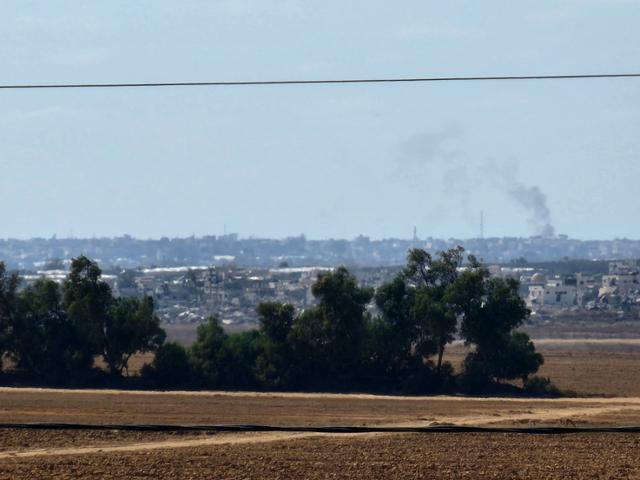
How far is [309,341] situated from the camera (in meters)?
42.0

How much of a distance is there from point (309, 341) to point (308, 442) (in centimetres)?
1835

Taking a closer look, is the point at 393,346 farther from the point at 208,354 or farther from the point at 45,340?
the point at 45,340

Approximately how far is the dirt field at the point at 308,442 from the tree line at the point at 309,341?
385 centimetres

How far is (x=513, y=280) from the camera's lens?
142ft

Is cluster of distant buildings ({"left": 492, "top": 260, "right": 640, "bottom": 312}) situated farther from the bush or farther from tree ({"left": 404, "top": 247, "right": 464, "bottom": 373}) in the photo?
the bush

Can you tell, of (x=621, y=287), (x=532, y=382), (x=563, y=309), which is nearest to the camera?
(x=532, y=382)

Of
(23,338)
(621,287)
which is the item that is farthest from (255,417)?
(621,287)

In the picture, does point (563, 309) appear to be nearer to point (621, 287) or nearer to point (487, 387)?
point (621, 287)

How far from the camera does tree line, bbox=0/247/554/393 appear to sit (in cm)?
4144

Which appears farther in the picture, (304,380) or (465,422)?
(304,380)

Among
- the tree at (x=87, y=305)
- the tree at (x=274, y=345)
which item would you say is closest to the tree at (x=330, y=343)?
the tree at (x=274, y=345)

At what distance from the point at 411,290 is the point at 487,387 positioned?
14.7 ft

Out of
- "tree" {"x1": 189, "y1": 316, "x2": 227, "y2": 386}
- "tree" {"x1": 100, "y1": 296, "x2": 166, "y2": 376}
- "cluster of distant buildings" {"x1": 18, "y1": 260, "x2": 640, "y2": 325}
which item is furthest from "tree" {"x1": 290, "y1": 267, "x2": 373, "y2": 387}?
"cluster of distant buildings" {"x1": 18, "y1": 260, "x2": 640, "y2": 325}

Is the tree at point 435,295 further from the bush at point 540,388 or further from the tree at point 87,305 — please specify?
the tree at point 87,305
